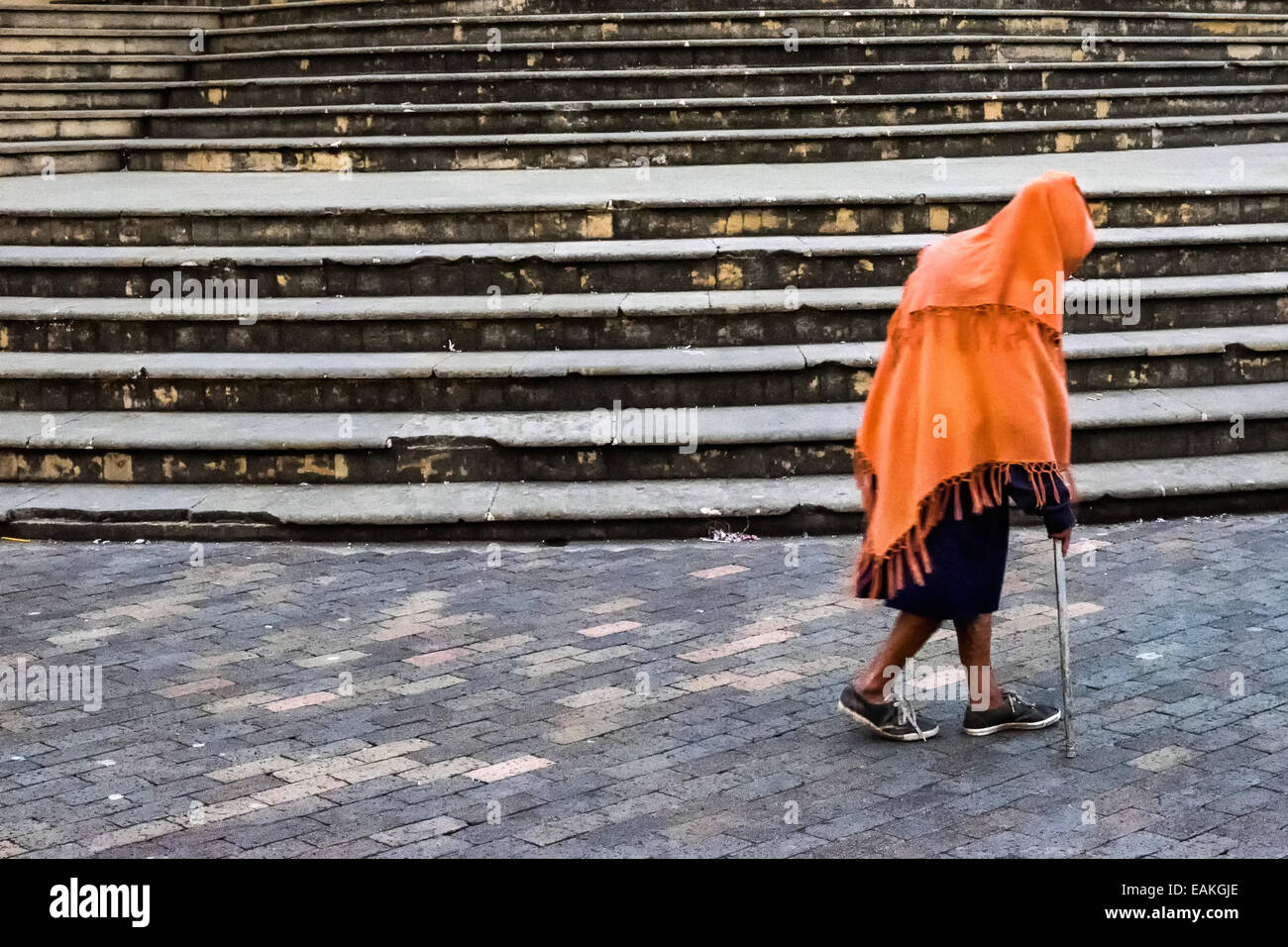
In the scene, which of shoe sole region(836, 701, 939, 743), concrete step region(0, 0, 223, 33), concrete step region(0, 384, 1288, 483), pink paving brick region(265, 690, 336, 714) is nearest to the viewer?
shoe sole region(836, 701, 939, 743)

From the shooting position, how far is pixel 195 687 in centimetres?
541

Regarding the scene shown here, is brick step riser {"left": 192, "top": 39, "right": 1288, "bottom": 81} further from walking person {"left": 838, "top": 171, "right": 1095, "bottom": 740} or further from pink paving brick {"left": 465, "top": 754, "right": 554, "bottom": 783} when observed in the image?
pink paving brick {"left": 465, "top": 754, "right": 554, "bottom": 783}

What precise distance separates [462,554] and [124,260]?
327 cm

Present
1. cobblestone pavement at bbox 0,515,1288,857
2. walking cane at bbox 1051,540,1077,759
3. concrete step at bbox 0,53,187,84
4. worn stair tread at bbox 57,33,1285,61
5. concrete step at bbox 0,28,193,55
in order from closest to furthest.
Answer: cobblestone pavement at bbox 0,515,1288,857 < walking cane at bbox 1051,540,1077,759 < worn stair tread at bbox 57,33,1285,61 < concrete step at bbox 0,53,187,84 < concrete step at bbox 0,28,193,55

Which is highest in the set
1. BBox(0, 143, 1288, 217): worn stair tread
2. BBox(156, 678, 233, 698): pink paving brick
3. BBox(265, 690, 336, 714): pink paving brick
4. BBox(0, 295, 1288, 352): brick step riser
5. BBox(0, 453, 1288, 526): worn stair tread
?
BBox(0, 143, 1288, 217): worn stair tread

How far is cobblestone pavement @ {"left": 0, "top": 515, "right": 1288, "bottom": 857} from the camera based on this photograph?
169 inches

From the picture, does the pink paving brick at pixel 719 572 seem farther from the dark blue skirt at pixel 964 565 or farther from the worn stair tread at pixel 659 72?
the worn stair tread at pixel 659 72

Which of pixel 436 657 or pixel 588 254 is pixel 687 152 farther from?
pixel 436 657

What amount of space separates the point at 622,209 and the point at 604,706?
15.0 feet

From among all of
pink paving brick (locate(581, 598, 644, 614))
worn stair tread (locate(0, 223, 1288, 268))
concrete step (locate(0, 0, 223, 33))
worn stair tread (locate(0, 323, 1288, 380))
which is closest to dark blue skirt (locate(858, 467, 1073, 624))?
pink paving brick (locate(581, 598, 644, 614))

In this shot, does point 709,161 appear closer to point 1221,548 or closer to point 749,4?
point 749,4

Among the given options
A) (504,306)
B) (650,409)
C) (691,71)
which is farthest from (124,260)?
(691,71)

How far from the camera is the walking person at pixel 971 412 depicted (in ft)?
14.7

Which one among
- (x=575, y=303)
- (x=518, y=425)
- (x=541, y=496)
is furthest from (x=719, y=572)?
(x=575, y=303)
